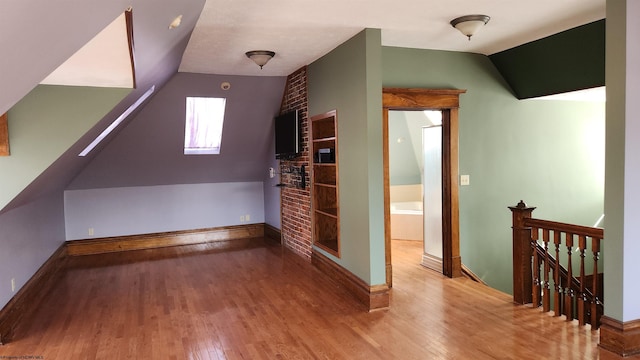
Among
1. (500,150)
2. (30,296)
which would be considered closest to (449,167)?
(500,150)

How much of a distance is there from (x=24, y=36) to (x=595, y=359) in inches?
141

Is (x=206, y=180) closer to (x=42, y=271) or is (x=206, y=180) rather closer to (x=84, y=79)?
(x=42, y=271)

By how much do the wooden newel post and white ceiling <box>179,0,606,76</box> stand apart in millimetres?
1629

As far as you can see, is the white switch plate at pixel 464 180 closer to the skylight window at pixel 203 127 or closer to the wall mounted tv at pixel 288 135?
the wall mounted tv at pixel 288 135

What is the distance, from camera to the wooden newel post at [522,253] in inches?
151

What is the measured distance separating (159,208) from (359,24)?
4.66 m

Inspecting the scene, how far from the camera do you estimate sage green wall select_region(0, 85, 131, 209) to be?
2969 mm

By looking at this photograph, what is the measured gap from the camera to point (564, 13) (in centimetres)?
347

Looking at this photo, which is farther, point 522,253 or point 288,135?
point 288,135

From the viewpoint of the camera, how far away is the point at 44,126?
3.06 meters

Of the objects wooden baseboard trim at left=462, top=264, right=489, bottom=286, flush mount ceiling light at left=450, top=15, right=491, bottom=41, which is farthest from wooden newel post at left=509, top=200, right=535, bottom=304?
flush mount ceiling light at left=450, top=15, right=491, bottom=41

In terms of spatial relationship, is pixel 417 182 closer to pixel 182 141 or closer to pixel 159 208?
pixel 182 141

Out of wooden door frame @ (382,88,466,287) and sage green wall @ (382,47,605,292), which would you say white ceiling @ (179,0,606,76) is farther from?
wooden door frame @ (382,88,466,287)

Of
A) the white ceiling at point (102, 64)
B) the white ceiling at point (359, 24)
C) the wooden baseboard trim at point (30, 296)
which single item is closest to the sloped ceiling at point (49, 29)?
the white ceiling at point (102, 64)
